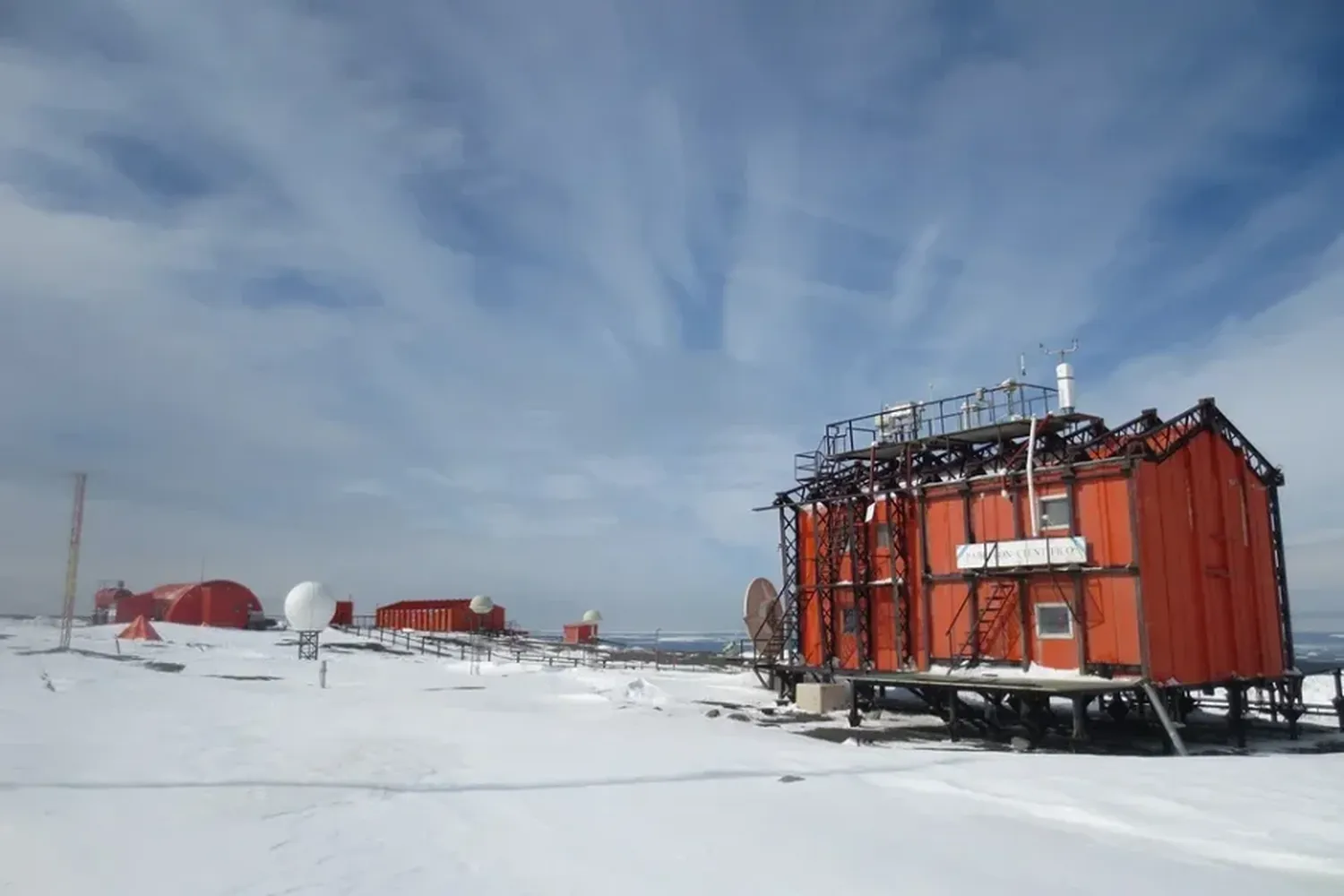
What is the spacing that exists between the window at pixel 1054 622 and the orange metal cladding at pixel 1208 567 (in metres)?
2.47

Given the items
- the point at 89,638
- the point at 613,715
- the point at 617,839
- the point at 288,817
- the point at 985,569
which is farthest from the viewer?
the point at 89,638

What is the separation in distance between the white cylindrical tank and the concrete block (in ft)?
40.4

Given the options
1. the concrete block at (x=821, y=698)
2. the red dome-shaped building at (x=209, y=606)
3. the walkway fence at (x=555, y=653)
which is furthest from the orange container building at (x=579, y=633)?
the concrete block at (x=821, y=698)

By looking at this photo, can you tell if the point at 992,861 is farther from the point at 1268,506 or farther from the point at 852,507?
the point at 1268,506

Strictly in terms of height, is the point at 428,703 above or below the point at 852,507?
below

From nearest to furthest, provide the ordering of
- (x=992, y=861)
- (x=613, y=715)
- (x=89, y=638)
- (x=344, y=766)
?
1. (x=992, y=861)
2. (x=344, y=766)
3. (x=613, y=715)
4. (x=89, y=638)

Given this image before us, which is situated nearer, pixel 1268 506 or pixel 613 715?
pixel 613 715

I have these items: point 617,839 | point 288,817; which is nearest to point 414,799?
point 288,817

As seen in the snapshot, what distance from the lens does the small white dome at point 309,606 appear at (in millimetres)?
44750

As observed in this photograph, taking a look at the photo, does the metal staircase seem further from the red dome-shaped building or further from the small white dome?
the red dome-shaped building

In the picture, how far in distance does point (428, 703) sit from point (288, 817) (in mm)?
14007

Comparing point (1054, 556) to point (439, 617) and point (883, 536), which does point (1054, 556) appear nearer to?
point (883, 536)

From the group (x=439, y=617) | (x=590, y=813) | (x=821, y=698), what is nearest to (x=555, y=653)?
(x=439, y=617)

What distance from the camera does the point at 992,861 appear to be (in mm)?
9906
